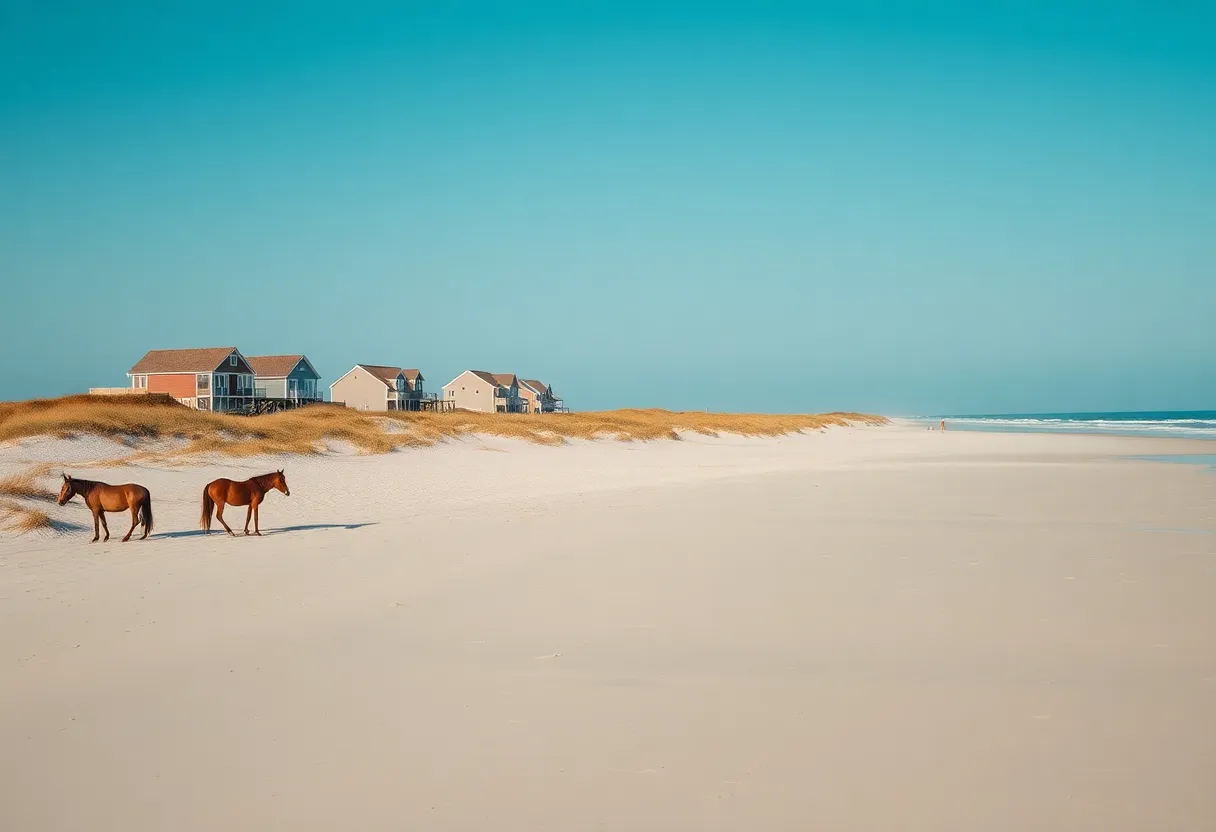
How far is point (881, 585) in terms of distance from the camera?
28.7ft

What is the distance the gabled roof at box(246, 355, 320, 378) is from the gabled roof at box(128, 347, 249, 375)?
796 cm

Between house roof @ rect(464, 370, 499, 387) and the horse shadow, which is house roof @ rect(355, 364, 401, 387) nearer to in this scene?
house roof @ rect(464, 370, 499, 387)

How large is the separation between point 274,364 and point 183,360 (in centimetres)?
1051

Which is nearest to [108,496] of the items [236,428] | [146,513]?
[146,513]

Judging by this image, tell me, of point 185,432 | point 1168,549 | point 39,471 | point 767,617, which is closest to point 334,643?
point 767,617

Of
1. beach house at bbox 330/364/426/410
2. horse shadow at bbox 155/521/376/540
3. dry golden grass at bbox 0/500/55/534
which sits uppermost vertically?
beach house at bbox 330/364/426/410

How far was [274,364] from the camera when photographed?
75438 millimetres

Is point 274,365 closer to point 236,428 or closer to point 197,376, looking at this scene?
point 197,376

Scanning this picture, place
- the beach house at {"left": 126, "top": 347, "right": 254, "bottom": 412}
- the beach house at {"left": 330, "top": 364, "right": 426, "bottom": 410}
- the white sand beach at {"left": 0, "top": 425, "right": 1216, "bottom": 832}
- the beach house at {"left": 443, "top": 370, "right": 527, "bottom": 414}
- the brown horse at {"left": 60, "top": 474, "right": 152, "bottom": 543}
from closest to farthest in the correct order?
1. the white sand beach at {"left": 0, "top": 425, "right": 1216, "bottom": 832}
2. the brown horse at {"left": 60, "top": 474, "right": 152, "bottom": 543}
3. the beach house at {"left": 126, "top": 347, "right": 254, "bottom": 412}
4. the beach house at {"left": 330, "top": 364, "right": 426, "bottom": 410}
5. the beach house at {"left": 443, "top": 370, "right": 527, "bottom": 414}

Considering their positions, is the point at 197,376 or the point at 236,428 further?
the point at 197,376

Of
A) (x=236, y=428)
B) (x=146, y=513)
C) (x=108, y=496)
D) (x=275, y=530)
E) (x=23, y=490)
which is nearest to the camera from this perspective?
(x=108, y=496)

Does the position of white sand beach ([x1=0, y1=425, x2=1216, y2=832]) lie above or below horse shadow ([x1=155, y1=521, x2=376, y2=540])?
below

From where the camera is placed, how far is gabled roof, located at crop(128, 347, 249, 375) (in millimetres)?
64500

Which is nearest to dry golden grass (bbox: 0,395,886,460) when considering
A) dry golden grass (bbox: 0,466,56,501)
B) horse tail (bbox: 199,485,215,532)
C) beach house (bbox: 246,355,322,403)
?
dry golden grass (bbox: 0,466,56,501)
